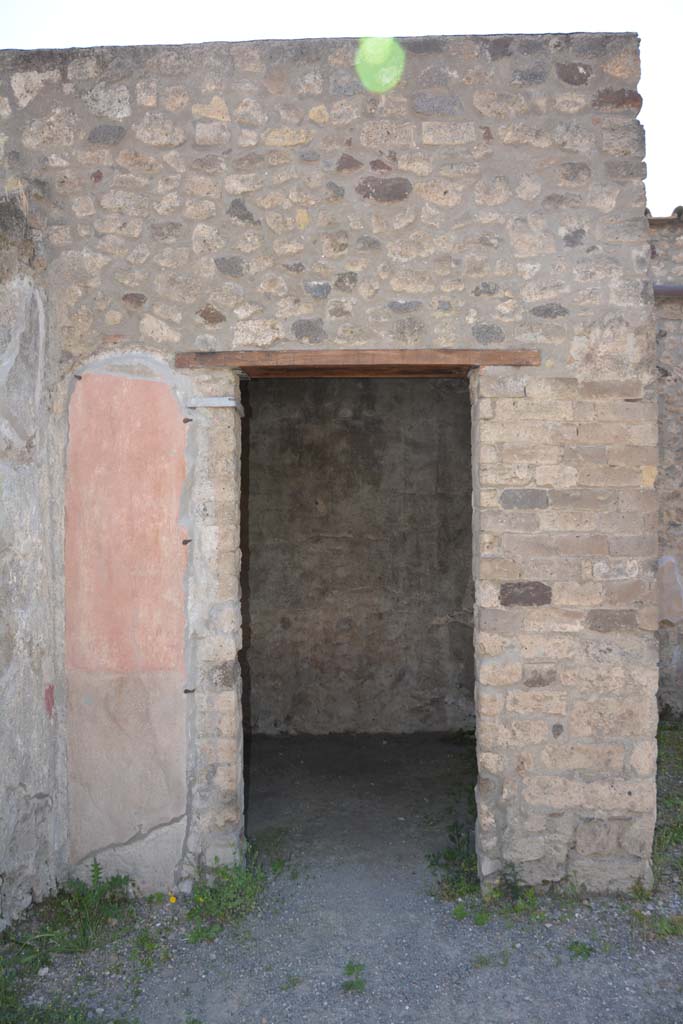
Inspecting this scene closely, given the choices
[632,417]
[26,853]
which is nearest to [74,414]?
[26,853]

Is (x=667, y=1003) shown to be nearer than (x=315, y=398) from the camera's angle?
Yes

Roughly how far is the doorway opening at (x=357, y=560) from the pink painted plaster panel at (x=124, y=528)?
268cm

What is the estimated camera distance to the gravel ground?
2977mm

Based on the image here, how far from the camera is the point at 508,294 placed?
368 cm

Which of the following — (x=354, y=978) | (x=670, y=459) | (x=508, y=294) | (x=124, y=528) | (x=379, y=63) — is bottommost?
(x=354, y=978)

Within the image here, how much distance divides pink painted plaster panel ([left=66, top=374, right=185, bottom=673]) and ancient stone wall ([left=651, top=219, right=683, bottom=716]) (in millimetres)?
4462

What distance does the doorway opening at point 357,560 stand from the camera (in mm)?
6465

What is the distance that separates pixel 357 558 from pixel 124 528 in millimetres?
2958

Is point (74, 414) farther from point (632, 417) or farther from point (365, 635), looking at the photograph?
point (365, 635)

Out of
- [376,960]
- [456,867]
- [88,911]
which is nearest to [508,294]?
[456,867]

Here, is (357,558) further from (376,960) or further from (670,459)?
(376,960)

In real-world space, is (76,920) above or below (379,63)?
below

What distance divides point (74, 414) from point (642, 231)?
2.72m

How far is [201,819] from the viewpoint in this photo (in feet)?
12.3
